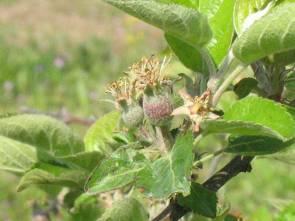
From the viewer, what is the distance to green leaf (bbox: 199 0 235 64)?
89 cm

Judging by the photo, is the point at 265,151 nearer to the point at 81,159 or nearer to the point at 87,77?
the point at 81,159

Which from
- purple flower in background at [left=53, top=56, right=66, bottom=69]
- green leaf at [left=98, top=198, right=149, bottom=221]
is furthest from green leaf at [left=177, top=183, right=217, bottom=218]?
purple flower in background at [left=53, top=56, right=66, bottom=69]

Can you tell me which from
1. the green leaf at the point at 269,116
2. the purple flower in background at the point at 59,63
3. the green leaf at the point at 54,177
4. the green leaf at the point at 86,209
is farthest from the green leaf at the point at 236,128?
the purple flower in background at the point at 59,63

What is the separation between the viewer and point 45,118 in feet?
3.41

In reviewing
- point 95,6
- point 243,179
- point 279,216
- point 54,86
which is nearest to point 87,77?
point 54,86

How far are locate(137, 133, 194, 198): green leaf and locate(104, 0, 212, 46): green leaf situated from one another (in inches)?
4.8

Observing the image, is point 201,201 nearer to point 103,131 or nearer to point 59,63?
point 103,131

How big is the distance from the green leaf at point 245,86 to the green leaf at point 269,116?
0.40 ft

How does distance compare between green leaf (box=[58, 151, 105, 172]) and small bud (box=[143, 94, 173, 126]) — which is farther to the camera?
green leaf (box=[58, 151, 105, 172])

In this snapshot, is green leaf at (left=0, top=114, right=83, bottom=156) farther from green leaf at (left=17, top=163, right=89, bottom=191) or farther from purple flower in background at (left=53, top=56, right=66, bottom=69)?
purple flower in background at (left=53, top=56, right=66, bottom=69)

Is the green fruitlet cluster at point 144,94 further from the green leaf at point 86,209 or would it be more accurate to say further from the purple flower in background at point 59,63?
the purple flower in background at point 59,63

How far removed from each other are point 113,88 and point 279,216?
0.42m

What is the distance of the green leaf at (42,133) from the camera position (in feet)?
3.27

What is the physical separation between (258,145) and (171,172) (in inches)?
6.0
